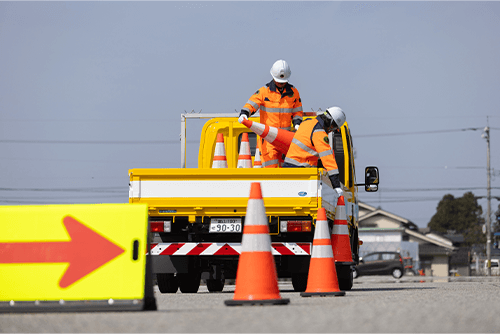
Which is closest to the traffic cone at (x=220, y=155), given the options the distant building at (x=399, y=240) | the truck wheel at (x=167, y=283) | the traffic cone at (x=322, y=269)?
the truck wheel at (x=167, y=283)

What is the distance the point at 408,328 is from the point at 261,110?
7.73 meters

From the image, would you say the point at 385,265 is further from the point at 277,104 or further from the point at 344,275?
the point at 277,104

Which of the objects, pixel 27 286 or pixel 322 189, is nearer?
pixel 27 286

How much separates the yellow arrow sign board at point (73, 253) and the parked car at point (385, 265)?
147 ft

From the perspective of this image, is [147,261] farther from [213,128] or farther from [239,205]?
[213,128]

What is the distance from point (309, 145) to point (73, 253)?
17.1 feet

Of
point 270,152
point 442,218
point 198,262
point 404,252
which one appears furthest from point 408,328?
point 442,218

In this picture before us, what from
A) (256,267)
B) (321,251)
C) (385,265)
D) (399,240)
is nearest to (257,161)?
(321,251)

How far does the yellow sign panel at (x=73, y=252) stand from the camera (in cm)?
752

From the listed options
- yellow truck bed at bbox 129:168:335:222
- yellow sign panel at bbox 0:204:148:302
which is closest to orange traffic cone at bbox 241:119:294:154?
yellow truck bed at bbox 129:168:335:222

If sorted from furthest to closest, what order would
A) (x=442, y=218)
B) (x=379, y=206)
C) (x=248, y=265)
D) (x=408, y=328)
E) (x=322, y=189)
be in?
(x=442, y=218) → (x=379, y=206) → (x=322, y=189) → (x=248, y=265) → (x=408, y=328)

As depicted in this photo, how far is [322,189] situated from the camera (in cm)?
1101

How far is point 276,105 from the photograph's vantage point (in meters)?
13.3

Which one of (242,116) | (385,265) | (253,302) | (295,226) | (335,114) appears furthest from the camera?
(385,265)
